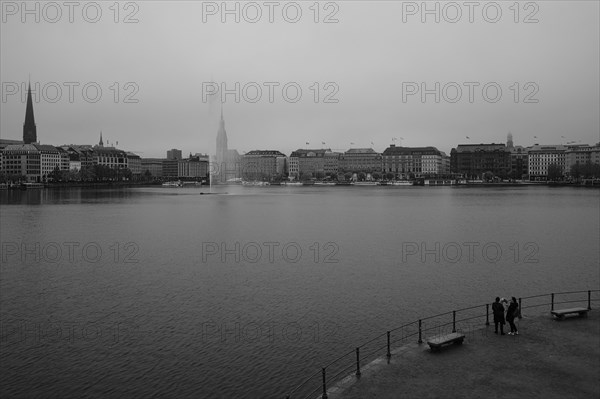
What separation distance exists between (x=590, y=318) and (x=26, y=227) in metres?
62.4

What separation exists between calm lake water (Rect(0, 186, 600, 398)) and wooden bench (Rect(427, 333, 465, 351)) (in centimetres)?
482

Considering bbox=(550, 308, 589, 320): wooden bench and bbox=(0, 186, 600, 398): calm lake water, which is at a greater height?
bbox=(550, 308, 589, 320): wooden bench

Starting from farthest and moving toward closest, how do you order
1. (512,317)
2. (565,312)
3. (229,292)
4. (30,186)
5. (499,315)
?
(30,186), (229,292), (565,312), (499,315), (512,317)

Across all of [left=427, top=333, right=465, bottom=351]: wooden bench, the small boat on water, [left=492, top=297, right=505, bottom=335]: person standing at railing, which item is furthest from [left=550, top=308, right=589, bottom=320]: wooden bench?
the small boat on water

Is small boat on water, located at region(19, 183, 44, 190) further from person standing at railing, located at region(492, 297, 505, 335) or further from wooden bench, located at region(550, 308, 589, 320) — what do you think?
wooden bench, located at region(550, 308, 589, 320)

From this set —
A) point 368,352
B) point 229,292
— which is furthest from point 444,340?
point 229,292

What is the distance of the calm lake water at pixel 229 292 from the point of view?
19.4 metres

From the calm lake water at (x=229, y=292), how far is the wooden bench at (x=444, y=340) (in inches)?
190

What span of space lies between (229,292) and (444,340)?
16.5m

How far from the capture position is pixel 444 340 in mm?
17219

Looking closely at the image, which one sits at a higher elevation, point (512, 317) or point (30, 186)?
point (30, 186)

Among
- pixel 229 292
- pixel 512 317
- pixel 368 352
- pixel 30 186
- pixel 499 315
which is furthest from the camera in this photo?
pixel 30 186

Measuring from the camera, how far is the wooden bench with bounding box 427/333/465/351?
16953 mm

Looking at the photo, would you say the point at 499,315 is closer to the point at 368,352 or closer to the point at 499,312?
the point at 499,312
